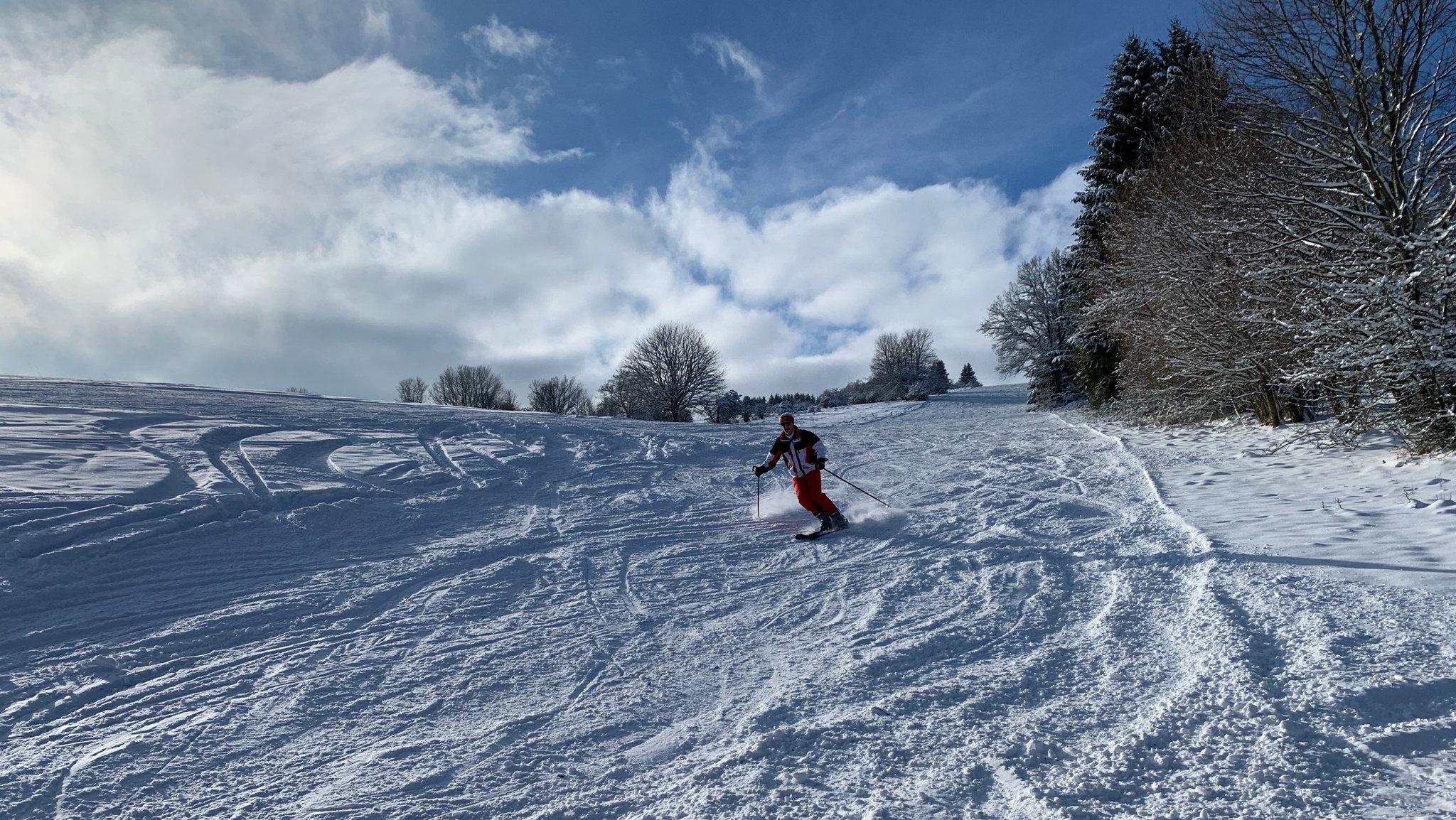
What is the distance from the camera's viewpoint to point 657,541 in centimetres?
875

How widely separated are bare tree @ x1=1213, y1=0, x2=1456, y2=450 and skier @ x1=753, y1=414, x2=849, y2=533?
691cm

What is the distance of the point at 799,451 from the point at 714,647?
483 centimetres

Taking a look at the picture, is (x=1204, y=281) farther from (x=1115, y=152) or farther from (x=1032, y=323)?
(x=1032, y=323)

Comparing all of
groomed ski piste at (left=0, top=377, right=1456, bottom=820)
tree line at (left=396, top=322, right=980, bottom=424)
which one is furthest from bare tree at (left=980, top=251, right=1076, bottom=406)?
groomed ski piste at (left=0, top=377, right=1456, bottom=820)

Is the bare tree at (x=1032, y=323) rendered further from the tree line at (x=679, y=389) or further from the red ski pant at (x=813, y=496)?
the red ski pant at (x=813, y=496)

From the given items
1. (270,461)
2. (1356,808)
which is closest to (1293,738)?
(1356,808)

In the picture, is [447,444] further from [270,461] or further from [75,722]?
[75,722]

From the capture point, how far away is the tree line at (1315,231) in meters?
8.88

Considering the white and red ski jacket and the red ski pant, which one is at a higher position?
the white and red ski jacket

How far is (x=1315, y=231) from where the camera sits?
31.6 ft

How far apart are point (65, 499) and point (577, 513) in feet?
19.4

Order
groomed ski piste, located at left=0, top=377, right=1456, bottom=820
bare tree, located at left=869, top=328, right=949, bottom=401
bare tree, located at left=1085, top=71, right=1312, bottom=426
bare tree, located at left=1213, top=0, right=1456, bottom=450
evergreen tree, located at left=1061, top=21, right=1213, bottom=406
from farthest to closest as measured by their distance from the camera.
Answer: bare tree, located at left=869, top=328, right=949, bottom=401
evergreen tree, located at left=1061, top=21, right=1213, bottom=406
bare tree, located at left=1085, top=71, right=1312, bottom=426
bare tree, located at left=1213, top=0, right=1456, bottom=450
groomed ski piste, located at left=0, top=377, right=1456, bottom=820

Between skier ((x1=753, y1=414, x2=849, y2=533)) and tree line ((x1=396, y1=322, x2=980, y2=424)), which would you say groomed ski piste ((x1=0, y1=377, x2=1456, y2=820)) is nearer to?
skier ((x1=753, y1=414, x2=849, y2=533))

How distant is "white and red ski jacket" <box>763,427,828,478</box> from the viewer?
9719 mm
